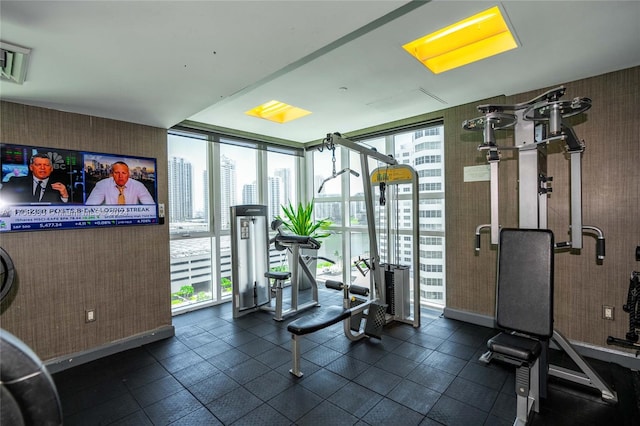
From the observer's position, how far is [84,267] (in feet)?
9.46

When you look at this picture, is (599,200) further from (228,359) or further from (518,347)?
(228,359)

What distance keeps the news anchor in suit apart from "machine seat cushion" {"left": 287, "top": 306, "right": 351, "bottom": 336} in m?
2.37

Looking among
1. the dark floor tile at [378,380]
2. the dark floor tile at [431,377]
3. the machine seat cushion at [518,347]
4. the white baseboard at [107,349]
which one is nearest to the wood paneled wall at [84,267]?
the white baseboard at [107,349]

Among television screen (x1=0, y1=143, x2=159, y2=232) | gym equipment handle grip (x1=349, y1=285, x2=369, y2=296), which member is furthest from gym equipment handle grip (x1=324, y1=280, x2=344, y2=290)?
television screen (x1=0, y1=143, x2=159, y2=232)

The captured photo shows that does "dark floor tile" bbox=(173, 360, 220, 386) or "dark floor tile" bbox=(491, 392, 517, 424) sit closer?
"dark floor tile" bbox=(491, 392, 517, 424)

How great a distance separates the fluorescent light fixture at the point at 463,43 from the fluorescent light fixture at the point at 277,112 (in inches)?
65.1

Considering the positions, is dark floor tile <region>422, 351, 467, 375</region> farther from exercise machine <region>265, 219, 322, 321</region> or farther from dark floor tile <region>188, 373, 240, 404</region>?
exercise machine <region>265, 219, 322, 321</region>

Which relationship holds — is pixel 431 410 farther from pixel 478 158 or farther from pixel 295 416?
pixel 478 158

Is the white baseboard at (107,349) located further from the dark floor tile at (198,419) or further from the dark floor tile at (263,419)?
the dark floor tile at (263,419)

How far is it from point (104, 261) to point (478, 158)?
4.10 meters

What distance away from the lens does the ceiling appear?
147cm

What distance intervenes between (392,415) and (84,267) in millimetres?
2961

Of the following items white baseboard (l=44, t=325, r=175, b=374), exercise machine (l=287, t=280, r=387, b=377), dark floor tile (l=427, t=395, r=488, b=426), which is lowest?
dark floor tile (l=427, t=395, r=488, b=426)

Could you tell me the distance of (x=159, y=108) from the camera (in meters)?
2.77
